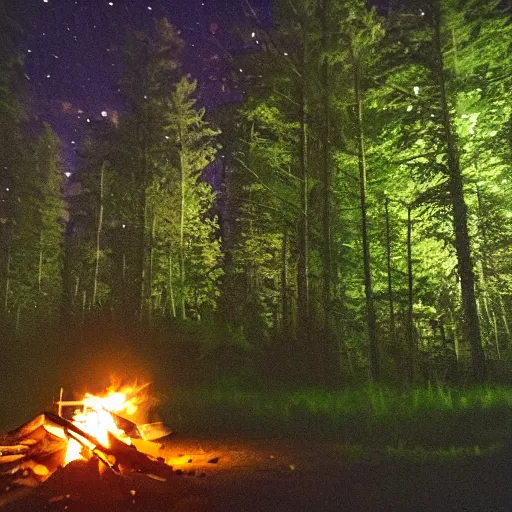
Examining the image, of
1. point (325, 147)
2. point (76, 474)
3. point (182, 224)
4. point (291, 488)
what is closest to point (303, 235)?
point (325, 147)

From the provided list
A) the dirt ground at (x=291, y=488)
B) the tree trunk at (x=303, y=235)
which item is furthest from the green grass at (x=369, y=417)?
the tree trunk at (x=303, y=235)

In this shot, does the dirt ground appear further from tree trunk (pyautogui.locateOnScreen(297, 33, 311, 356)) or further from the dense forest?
tree trunk (pyautogui.locateOnScreen(297, 33, 311, 356))

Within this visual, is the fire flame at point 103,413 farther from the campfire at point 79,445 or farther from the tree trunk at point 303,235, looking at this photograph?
the tree trunk at point 303,235

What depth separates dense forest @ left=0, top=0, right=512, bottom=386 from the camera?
18.7 m

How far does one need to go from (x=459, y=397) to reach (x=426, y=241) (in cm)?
1284

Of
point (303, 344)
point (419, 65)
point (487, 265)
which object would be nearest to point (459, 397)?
point (303, 344)

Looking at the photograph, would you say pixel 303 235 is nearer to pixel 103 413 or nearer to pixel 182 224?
pixel 103 413

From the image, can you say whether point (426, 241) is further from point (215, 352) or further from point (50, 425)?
point (50, 425)

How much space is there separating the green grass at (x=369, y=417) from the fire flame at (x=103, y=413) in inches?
104

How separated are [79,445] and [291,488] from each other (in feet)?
10.1

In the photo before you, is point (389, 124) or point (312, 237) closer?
point (389, 124)

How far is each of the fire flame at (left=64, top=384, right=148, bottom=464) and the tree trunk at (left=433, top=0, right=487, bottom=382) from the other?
33.8ft

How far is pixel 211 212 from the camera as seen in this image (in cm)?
4850

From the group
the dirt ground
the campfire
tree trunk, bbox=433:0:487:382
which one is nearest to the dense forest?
tree trunk, bbox=433:0:487:382
